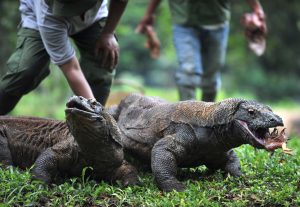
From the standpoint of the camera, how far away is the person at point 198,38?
8578 mm

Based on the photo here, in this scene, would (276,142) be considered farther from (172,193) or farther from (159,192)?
(159,192)

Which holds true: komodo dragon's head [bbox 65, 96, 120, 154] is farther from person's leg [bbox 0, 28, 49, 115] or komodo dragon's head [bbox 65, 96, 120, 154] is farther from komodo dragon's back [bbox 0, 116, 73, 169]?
person's leg [bbox 0, 28, 49, 115]

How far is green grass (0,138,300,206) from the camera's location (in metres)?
5.00

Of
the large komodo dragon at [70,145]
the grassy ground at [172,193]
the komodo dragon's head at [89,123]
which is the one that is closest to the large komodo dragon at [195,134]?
the grassy ground at [172,193]

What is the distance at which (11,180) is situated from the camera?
538cm

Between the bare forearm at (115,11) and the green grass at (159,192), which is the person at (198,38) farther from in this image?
the green grass at (159,192)

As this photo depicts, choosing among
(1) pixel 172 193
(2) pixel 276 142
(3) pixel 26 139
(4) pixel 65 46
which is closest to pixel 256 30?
(4) pixel 65 46

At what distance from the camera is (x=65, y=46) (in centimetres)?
650

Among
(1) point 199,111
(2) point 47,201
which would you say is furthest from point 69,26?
(2) point 47,201

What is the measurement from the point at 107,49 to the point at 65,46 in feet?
2.37

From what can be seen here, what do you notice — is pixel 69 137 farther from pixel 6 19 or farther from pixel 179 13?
pixel 6 19

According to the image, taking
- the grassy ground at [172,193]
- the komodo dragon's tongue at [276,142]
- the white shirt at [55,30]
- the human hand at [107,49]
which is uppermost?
the white shirt at [55,30]

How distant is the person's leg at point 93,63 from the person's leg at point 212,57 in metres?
2.05

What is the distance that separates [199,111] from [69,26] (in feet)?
6.02
